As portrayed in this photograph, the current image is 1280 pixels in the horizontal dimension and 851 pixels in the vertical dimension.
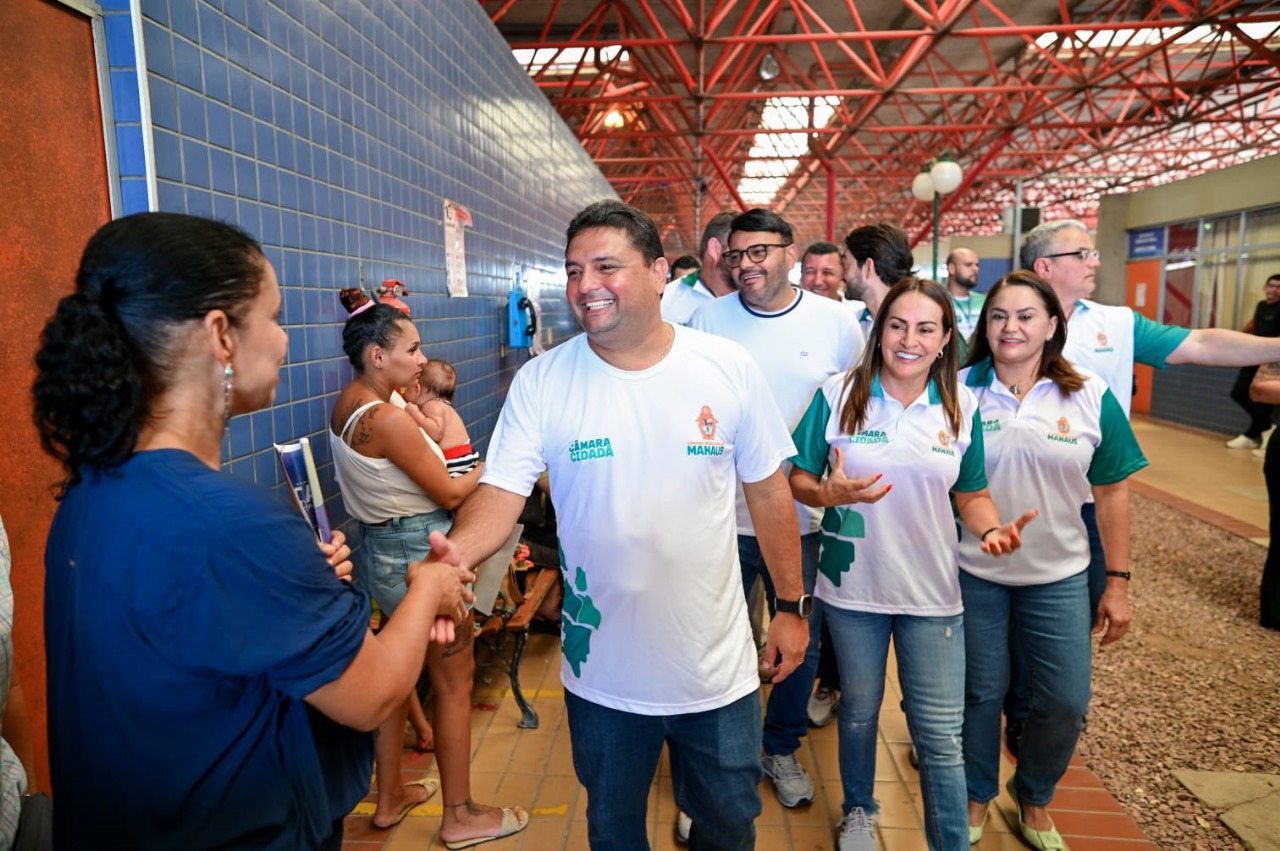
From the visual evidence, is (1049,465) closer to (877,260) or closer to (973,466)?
(973,466)

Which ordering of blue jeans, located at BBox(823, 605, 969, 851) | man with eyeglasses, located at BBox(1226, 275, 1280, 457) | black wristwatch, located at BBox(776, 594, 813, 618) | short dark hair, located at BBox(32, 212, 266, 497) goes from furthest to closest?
1. man with eyeglasses, located at BBox(1226, 275, 1280, 457)
2. blue jeans, located at BBox(823, 605, 969, 851)
3. black wristwatch, located at BBox(776, 594, 813, 618)
4. short dark hair, located at BBox(32, 212, 266, 497)

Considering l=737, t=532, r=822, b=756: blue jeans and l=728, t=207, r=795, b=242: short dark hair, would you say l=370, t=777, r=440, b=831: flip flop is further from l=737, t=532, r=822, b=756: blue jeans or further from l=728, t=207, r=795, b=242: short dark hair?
l=728, t=207, r=795, b=242: short dark hair

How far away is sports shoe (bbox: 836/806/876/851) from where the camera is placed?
266cm

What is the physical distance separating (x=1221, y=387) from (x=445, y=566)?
1341 centimetres

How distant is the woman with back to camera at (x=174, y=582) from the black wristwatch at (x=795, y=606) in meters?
1.26

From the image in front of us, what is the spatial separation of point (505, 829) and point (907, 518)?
6.01 ft

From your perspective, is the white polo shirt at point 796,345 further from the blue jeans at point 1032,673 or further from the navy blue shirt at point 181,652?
the navy blue shirt at point 181,652

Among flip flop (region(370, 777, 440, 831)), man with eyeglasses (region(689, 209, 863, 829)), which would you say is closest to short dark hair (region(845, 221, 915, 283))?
man with eyeglasses (region(689, 209, 863, 829))

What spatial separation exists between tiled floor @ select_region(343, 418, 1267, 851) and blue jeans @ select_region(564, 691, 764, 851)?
88cm

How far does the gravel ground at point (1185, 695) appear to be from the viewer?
316cm

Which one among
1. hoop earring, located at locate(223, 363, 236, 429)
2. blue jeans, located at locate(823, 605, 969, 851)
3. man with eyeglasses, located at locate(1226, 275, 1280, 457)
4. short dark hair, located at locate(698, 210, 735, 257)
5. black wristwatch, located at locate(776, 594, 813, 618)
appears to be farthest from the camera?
man with eyeglasses, located at locate(1226, 275, 1280, 457)

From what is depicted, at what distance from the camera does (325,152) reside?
2.96m

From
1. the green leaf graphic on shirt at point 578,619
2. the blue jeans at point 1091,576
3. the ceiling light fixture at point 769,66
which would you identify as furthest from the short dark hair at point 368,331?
the ceiling light fixture at point 769,66

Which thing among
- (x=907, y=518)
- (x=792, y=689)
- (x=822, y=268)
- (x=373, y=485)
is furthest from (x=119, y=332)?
(x=822, y=268)
